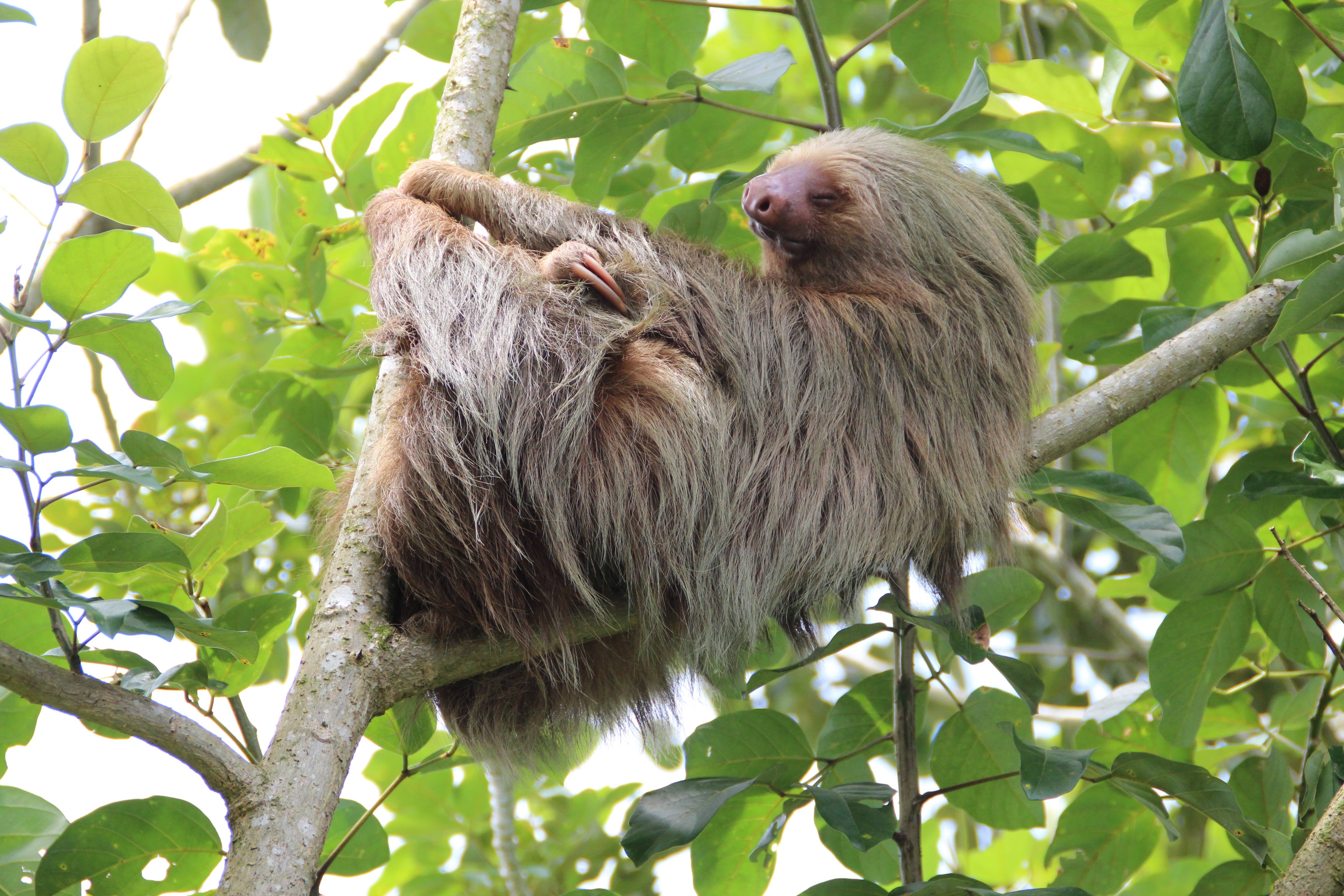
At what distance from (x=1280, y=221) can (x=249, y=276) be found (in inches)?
128

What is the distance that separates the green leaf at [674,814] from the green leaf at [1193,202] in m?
1.91

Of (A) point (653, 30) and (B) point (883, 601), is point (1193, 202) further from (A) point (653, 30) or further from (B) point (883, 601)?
(A) point (653, 30)

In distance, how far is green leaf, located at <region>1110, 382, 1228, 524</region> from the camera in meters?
3.27

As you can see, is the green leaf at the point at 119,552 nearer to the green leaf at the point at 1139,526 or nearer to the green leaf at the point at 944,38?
the green leaf at the point at 1139,526

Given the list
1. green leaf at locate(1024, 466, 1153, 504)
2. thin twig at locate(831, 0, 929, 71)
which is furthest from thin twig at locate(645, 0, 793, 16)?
green leaf at locate(1024, 466, 1153, 504)

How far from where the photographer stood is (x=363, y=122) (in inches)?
137

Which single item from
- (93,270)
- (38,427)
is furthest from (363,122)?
(38,427)

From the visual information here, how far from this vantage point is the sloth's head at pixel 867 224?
122 inches

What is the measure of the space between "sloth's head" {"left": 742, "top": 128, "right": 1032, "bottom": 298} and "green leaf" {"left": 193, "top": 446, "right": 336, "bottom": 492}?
1.57m

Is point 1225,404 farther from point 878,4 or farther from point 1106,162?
point 878,4

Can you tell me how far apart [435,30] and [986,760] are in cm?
298

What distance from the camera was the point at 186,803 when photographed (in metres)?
2.20

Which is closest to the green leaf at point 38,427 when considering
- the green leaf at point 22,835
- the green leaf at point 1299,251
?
the green leaf at point 22,835

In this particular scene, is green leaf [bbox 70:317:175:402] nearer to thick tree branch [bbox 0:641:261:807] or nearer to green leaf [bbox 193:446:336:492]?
green leaf [bbox 193:446:336:492]
